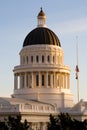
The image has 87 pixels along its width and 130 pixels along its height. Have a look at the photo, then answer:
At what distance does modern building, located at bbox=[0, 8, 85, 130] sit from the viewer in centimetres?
13025

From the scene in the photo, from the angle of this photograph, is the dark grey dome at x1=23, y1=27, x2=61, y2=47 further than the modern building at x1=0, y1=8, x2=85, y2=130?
Yes

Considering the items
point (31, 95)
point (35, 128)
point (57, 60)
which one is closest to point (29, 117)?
point (35, 128)

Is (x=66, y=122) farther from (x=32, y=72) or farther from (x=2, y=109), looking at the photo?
(x=32, y=72)

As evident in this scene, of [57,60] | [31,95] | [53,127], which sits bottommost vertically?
[53,127]

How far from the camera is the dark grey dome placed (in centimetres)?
13350

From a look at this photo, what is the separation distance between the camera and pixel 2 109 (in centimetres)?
11475

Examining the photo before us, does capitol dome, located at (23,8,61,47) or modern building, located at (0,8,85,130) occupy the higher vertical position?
capitol dome, located at (23,8,61,47)

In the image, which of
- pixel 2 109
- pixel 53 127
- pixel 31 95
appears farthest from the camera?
pixel 31 95

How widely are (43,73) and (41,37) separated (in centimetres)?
863

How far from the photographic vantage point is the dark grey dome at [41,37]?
438 ft

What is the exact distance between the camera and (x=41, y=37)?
439 feet

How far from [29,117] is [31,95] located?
48.1ft

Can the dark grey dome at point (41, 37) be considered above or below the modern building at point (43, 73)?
above

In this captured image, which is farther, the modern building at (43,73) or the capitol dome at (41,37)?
the capitol dome at (41,37)
